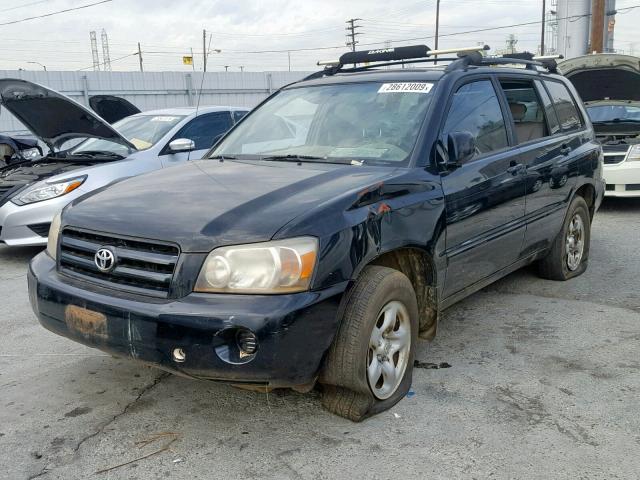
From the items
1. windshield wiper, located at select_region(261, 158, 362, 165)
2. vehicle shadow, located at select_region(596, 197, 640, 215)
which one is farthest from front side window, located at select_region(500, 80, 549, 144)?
vehicle shadow, located at select_region(596, 197, 640, 215)

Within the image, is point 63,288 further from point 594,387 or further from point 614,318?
point 614,318

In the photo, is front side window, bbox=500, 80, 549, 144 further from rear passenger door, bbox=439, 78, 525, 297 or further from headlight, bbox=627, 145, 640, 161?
headlight, bbox=627, 145, 640, 161

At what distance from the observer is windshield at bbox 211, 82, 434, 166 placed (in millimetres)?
3699

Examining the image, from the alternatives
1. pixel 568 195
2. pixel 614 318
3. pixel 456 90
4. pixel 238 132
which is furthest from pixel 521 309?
pixel 238 132

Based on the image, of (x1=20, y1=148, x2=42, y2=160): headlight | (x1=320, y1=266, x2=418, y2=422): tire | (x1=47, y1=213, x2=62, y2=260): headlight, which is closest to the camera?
(x1=320, y1=266, x2=418, y2=422): tire

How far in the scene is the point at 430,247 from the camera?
11.2ft

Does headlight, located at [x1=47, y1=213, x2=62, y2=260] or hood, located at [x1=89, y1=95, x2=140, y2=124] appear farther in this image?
hood, located at [x1=89, y1=95, x2=140, y2=124]

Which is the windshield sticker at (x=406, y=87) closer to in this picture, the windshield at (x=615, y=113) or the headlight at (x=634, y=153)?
the headlight at (x=634, y=153)

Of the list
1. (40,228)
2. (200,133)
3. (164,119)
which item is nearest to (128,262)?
(40,228)

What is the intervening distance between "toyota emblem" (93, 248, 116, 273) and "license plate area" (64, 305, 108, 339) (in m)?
0.20

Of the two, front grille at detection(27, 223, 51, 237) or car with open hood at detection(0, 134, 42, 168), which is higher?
car with open hood at detection(0, 134, 42, 168)

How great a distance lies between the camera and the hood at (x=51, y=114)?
643 centimetres

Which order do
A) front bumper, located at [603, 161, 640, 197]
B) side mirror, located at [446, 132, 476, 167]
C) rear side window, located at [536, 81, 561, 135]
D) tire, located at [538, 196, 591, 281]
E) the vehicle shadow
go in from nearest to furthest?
side mirror, located at [446, 132, 476, 167] → rear side window, located at [536, 81, 561, 135] → tire, located at [538, 196, 591, 281] → front bumper, located at [603, 161, 640, 197] → the vehicle shadow

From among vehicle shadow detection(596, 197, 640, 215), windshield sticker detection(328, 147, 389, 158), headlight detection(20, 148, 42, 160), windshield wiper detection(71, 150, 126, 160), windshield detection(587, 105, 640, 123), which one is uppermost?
windshield sticker detection(328, 147, 389, 158)
